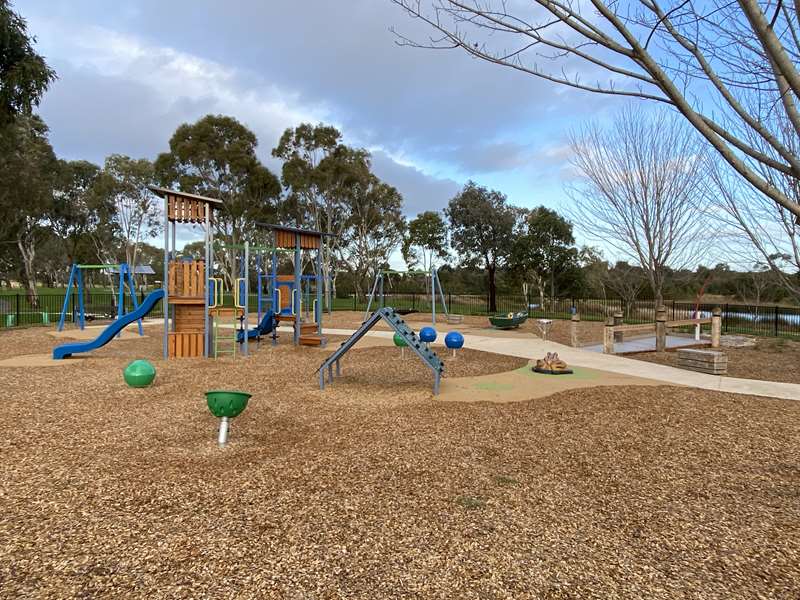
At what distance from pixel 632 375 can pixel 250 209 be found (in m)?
31.4

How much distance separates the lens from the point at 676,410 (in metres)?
6.56

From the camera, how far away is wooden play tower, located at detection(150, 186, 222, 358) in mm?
11406

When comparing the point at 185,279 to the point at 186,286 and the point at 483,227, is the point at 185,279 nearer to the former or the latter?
the point at 186,286

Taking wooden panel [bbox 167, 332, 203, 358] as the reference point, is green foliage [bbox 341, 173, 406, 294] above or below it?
above

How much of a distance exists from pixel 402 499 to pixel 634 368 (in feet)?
25.1

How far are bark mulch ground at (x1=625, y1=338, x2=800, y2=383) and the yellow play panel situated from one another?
2575mm

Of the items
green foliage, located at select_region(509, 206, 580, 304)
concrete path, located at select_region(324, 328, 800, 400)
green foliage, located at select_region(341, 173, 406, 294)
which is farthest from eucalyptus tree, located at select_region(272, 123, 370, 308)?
concrete path, located at select_region(324, 328, 800, 400)

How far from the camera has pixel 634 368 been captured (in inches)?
387

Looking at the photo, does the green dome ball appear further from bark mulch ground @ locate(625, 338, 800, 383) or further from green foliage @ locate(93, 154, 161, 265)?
green foliage @ locate(93, 154, 161, 265)

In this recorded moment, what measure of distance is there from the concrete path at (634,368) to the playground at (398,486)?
16 cm

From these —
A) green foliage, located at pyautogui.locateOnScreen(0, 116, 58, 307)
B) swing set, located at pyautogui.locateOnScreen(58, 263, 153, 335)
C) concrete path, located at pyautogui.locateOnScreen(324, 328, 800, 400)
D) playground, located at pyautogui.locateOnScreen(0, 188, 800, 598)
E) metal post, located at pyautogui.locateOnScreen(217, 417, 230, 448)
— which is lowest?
playground, located at pyautogui.locateOnScreen(0, 188, 800, 598)

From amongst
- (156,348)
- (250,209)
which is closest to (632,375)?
(156,348)

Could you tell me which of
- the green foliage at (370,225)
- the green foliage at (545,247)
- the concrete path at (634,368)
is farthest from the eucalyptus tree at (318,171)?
the concrete path at (634,368)

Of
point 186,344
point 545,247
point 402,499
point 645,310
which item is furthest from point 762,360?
point 545,247
